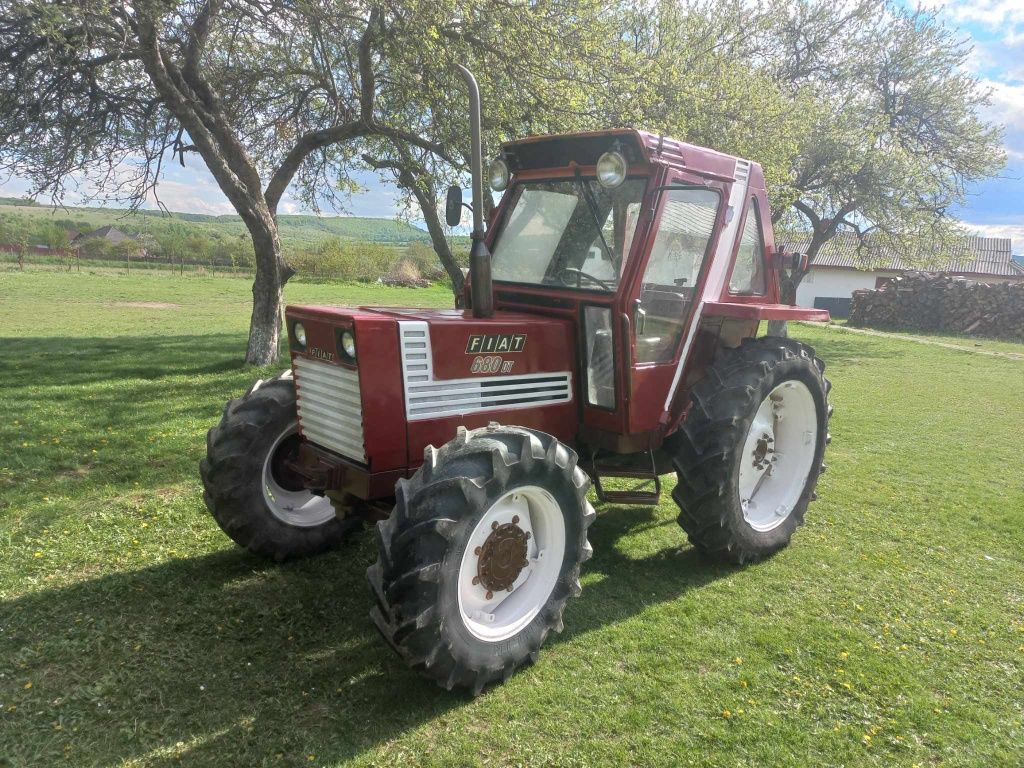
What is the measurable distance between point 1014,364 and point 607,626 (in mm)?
15768

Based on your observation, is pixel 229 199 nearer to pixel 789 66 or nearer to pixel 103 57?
pixel 103 57

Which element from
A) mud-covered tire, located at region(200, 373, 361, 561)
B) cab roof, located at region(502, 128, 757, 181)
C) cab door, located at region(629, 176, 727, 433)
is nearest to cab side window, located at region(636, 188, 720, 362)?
cab door, located at region(629, 176, 727, 433)

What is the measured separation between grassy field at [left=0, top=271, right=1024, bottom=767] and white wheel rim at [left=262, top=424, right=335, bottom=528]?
0.26 meters

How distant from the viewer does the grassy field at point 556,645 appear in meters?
2.83

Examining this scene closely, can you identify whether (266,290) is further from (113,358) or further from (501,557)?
(501,557)

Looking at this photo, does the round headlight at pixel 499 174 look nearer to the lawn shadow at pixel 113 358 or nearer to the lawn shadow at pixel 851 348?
the lawn shadow at pixel 113 358

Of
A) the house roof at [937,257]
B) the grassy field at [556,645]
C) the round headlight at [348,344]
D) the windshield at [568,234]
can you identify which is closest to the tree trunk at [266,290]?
the grassy field at [556,645]

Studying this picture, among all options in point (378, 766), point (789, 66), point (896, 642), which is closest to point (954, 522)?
point (896, 642)

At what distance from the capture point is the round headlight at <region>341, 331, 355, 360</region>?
10.8ft

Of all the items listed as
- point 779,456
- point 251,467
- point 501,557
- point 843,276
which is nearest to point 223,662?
point 251,467

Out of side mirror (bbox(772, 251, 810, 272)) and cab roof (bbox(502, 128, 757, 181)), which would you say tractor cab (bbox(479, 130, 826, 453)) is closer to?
cab roof (bbox(502, 128, 757, 181))

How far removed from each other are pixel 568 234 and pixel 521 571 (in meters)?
1.96

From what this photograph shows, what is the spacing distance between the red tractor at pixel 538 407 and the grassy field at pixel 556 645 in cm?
31

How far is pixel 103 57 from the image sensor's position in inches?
380
